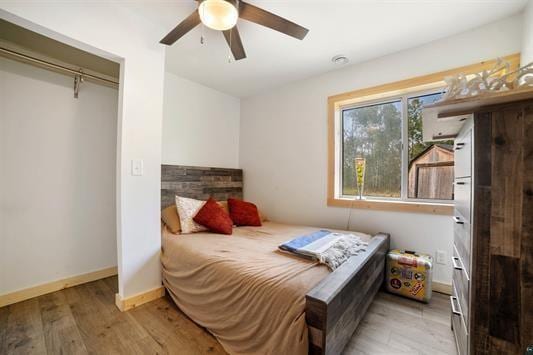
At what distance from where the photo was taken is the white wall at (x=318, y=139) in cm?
191

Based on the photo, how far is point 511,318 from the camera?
2.41 feet

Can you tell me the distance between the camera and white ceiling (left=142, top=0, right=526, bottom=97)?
1644 millimetres

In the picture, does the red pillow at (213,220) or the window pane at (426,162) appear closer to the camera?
the window pane at (426,162)

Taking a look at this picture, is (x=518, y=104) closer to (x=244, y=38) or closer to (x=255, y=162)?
(x=244, y=38)

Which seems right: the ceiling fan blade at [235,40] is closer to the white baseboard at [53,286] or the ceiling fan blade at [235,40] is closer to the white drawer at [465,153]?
the white drawer at [465,153]

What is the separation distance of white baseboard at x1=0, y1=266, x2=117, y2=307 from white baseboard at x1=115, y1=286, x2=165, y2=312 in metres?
0.77

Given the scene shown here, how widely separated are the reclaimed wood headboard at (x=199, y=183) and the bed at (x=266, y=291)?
696 mm

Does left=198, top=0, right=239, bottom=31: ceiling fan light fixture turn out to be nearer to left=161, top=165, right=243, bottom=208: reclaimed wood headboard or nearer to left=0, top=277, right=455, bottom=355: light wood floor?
left=161, top=165, right=243, bottom=208: reclaimed wood headboard

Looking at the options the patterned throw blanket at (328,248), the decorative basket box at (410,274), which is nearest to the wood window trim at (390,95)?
the decorative basket box at (410,274)

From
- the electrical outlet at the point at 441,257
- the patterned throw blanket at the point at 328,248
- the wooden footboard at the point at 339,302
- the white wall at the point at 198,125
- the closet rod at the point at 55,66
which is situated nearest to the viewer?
the wooden footboard at the point at 339,302

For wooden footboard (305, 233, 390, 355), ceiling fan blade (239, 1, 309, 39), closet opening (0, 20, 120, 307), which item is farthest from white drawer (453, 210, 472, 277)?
closet opening (0, 20, 120, 307)

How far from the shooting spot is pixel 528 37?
1.55m

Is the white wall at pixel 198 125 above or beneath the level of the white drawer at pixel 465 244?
above

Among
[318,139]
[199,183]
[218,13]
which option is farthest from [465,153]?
[199,183]
